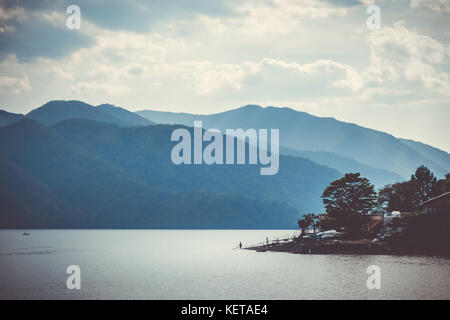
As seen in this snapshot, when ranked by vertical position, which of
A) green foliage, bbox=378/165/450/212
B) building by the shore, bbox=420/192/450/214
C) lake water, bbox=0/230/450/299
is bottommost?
lake water, bbox=0/230/450/299

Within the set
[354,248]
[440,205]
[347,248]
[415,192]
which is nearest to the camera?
[354,248]

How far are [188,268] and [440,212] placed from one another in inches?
2615

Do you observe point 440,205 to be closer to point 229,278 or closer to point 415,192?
point 415,192

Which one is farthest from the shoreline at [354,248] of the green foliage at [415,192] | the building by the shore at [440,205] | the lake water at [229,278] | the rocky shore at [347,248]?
the green foliage at [415,192]

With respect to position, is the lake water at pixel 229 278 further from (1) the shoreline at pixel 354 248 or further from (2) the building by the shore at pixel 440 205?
(2) the building by the shore at pixel 440 205

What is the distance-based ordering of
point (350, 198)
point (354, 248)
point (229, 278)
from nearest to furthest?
point (229, 278)
point (354, 248)
point (350, 198)

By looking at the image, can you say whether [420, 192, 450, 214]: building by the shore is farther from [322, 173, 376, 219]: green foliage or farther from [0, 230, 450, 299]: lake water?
[322, 173, 376, 219]: green foliage

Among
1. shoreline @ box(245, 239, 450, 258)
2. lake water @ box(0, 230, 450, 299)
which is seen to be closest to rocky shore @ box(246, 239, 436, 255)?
shoreline @ box(245, 239, 450, 258)

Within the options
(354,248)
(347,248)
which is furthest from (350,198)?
(354,248)
